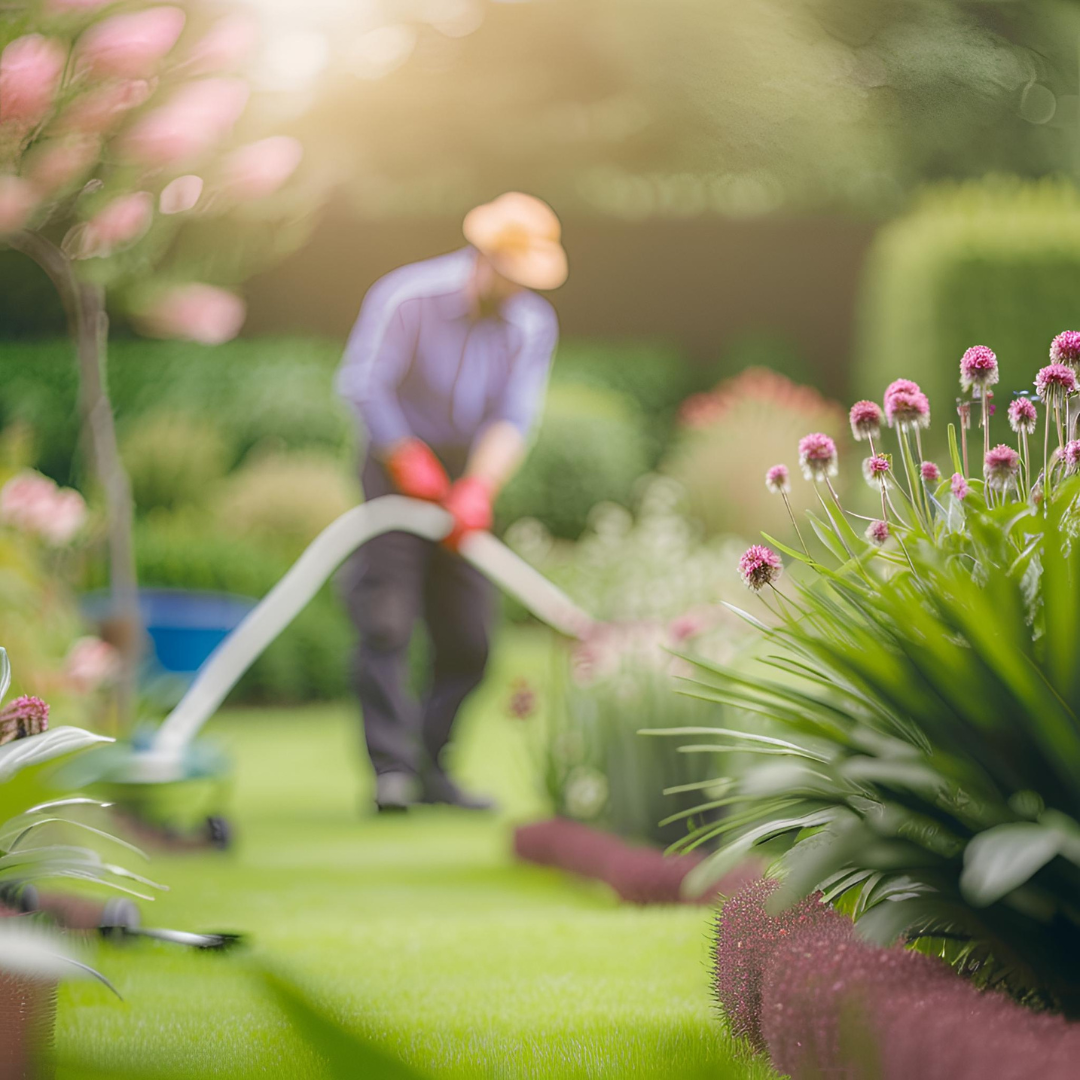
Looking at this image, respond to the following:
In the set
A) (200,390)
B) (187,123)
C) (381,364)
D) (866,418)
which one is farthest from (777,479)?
(200,390)

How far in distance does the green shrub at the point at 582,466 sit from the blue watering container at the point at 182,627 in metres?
1.33

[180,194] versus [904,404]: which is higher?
[180,194]

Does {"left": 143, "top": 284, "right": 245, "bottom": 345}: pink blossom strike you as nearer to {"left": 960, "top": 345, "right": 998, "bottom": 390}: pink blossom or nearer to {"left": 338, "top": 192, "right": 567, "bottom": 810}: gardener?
{"left": 338, "top": 192, "right": 567, "bottom": 810}: gardener

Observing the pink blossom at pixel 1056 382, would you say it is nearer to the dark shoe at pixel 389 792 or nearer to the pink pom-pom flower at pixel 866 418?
the pink pom-pom flower at pixel 866 418

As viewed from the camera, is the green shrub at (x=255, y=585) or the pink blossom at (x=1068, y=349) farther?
the green shrub at (x=255, y=585)

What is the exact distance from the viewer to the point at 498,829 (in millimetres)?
4766

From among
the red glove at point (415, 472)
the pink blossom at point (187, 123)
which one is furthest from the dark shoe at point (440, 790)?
the pink blossom at point (187, 123)

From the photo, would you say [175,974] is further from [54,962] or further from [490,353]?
[490,353]

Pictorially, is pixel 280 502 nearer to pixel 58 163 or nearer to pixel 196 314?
pixel 196 314

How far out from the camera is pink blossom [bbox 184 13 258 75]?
4.72 metres

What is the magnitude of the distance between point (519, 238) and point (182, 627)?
2.01m

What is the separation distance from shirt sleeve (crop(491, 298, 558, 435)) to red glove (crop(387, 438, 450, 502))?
32cm

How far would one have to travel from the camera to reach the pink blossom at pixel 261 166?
194 inches

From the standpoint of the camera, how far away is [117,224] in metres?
4.78
